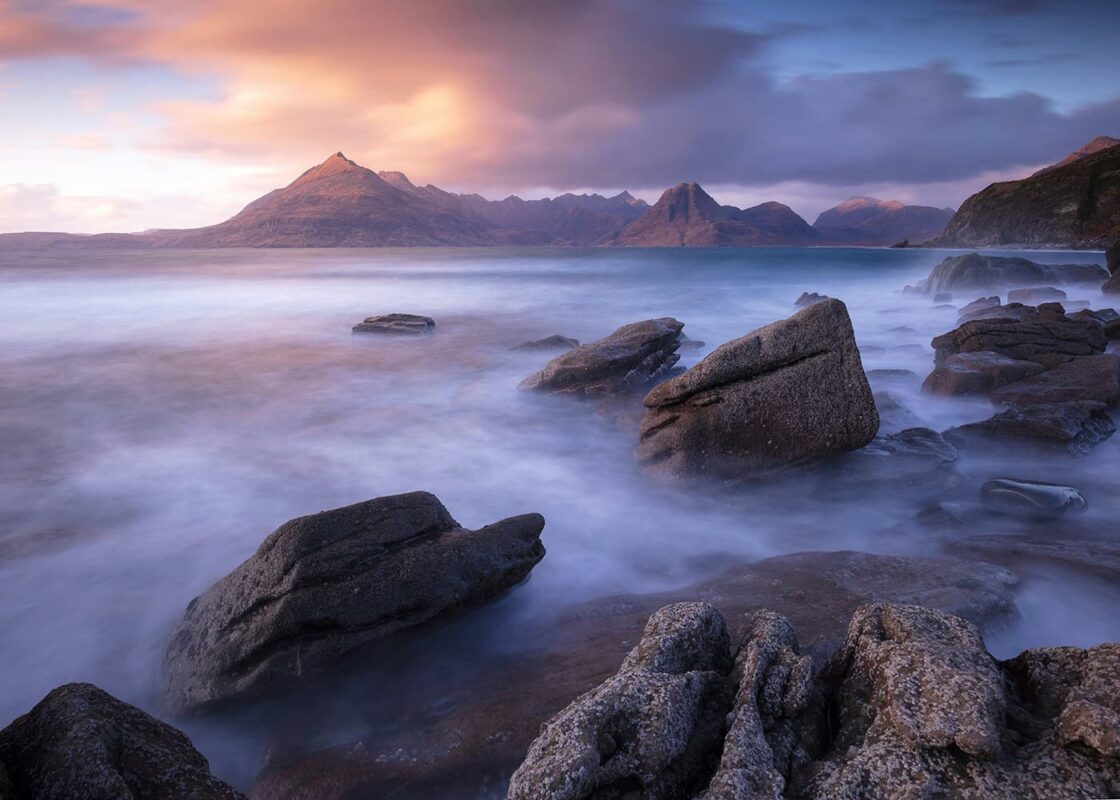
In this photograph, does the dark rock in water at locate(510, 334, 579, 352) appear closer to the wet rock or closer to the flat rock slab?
the flat rock slab

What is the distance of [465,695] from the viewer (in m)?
5.21

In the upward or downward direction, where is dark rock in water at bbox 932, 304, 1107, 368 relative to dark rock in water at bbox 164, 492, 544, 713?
upward

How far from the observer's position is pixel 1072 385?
11406 mm

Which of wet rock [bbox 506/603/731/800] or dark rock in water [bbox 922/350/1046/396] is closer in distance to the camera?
wet rock [bbox 506/603/731/800]

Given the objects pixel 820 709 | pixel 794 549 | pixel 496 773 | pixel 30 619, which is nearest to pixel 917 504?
pixel 794 549

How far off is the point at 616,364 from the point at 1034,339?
30.1 feet

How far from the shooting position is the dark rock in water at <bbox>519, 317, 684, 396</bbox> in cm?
1398

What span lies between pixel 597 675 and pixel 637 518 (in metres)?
4.06

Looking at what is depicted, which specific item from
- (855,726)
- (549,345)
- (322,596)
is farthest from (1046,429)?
(549,345)

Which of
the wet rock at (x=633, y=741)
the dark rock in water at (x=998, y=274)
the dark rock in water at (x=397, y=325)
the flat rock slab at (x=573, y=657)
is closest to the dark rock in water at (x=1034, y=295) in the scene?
the dark rock in water at (x=998, y=274)

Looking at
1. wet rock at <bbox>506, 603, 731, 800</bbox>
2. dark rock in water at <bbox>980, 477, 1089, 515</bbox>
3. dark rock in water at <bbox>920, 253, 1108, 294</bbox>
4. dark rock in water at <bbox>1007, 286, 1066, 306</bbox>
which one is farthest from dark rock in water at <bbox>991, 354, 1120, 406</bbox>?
dark rock in water at <bbox>920, 253, 1108, 294</bbox>

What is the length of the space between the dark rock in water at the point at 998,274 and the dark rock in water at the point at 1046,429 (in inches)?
1141

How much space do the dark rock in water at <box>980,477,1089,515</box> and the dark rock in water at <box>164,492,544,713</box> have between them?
640 centimetres

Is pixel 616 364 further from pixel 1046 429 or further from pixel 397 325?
pixel 397 325
